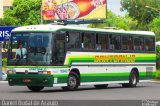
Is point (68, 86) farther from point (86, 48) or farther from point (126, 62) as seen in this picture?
point (126, 62)

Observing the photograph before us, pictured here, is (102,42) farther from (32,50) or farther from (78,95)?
(78,95)

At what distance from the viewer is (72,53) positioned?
3144 cm

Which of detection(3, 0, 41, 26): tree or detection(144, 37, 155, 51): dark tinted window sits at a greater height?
detection(3, 0, 41, 26): tree

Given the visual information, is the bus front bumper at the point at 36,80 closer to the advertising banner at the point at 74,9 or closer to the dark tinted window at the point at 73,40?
the dark tinted window at the point at 73,40

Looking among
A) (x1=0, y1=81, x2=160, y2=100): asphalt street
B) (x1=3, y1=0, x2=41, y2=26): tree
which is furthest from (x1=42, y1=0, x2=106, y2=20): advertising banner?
(x1=0, y1=81, x2=160, y2=100): asphalt street

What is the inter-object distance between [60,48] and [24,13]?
61.8 meters

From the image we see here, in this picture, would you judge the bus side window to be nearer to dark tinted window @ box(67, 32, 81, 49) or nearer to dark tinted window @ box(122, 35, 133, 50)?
dark tinted window @ box(122, 35, 133, 50)

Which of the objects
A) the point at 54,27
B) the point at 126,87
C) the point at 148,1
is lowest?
the point at 126,87

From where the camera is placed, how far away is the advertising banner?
70.2 metres

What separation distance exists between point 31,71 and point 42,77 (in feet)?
1.88

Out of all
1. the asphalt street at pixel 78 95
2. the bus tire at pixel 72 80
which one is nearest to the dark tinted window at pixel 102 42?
the bus tire at pixel 72 80

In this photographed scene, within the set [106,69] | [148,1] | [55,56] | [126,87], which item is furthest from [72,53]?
[148,1]

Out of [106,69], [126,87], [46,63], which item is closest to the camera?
[46,63]

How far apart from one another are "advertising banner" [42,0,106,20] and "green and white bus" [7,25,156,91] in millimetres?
33182
